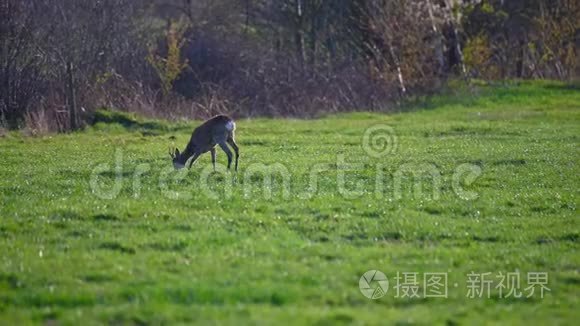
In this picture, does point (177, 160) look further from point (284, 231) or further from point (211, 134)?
point (284, 231)

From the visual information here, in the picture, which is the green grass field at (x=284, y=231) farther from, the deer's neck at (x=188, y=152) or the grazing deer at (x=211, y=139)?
the grazing deer at (x=211, y=139)

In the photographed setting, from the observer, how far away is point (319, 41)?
45594 mm

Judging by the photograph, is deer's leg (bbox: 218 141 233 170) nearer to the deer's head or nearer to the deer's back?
the deer's back

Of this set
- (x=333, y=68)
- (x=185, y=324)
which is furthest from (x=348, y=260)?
(x=333, y=68)

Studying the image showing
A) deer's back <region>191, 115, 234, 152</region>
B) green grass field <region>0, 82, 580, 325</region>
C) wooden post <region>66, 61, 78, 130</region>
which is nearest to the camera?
green grass field <region>0, 82, 580, 325</region>

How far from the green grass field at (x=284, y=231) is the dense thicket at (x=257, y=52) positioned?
769 cm

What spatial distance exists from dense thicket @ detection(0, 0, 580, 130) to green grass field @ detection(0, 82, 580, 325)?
7688mm

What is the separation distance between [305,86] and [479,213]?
22887 mm

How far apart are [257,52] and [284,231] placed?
99.5 ft

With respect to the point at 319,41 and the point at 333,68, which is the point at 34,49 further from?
the point at 319,41

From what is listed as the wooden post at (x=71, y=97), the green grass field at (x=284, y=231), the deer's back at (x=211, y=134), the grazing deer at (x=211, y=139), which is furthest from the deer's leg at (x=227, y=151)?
the wooden post at (x=71, y=97)

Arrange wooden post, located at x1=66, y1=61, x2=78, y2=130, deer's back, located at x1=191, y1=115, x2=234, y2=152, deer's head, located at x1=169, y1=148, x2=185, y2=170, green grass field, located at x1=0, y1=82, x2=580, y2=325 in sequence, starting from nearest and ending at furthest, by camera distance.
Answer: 1. green grass field, located at x1=0, y1=82, x2=580, y2=325
2. deer's head, located at x1=169, y1=148, x2=185, y2=170
3. deer's back, located at x1=191, y1=115, x2=234, y2=152
4. wooden post, located at x1=66, y1=61, x2=78, y2=130

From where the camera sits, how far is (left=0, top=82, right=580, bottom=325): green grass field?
31.9ft

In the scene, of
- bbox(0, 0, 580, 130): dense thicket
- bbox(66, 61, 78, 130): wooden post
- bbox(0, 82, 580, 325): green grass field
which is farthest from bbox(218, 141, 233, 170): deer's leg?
bbox(66, 61, 78, 130): wooden post
